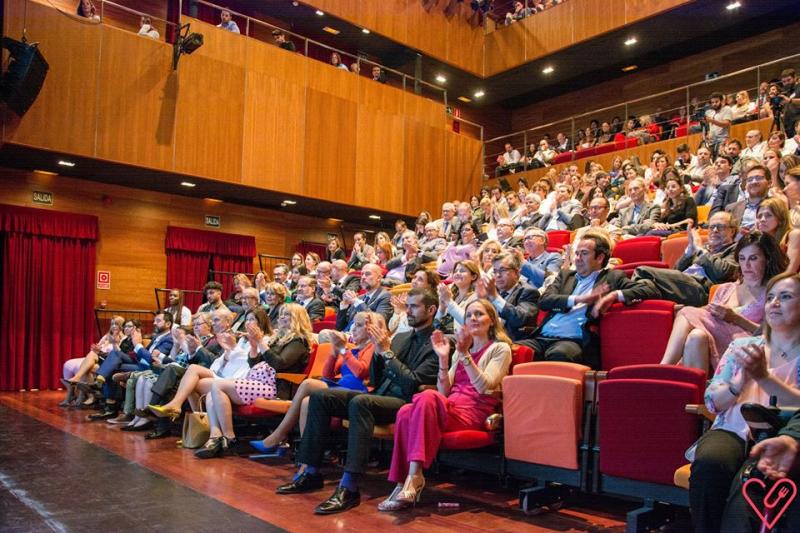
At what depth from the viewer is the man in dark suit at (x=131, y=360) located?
17.3 feet

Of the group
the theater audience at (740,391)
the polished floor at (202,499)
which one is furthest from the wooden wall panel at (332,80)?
the theater audience at (740,391)

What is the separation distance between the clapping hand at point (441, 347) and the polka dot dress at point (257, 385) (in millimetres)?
1415

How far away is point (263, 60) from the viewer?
319 inches

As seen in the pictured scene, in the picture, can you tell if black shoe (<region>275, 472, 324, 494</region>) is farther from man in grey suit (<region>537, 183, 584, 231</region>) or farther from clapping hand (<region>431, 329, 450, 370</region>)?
man in grey suit (<region>537, 183, 584, 231</region>)

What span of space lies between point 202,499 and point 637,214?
3.77 m

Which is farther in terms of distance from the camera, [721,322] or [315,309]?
[315,309]

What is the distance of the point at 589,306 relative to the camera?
290cm

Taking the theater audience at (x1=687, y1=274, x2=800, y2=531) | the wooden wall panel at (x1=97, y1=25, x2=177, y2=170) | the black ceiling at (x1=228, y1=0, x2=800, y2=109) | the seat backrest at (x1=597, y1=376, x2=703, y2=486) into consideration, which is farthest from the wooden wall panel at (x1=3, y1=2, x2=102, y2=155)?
the theater audience at (x1=687, y1=274, x2=800, y2=531)

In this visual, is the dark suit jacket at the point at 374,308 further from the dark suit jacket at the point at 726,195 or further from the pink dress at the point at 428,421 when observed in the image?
the dark suit jacket at the point at 726,195

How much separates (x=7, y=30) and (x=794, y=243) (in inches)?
254

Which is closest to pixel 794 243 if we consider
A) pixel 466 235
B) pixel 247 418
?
pixel 247 418

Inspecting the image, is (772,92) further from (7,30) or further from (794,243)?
(7,30)

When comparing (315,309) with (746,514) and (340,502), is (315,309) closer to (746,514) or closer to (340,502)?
(340,502)

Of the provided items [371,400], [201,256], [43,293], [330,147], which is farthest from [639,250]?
[43,293]
